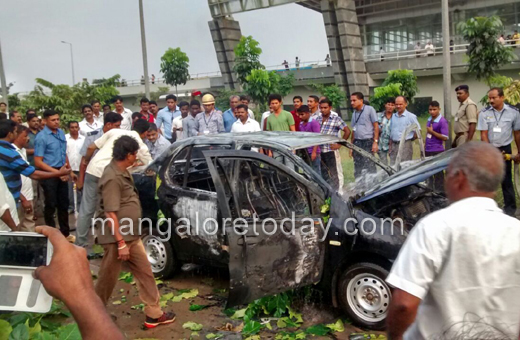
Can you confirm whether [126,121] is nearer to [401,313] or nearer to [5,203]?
[5,203]

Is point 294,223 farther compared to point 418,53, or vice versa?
point 418,53

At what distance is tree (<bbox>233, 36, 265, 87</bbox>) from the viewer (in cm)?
2272

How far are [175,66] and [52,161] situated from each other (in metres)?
27.9

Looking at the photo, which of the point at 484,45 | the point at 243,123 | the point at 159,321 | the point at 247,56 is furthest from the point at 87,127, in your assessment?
the point at 247,56

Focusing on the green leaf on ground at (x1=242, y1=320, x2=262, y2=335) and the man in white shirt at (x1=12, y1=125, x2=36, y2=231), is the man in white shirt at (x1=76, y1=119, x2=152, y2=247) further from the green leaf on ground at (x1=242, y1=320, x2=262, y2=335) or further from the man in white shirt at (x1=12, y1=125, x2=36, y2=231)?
the green leaf on ground at (x1=242, y1=320, x2=262, y2=335)

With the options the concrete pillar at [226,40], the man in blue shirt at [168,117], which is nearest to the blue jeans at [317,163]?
the man in blue shirt at [168,117]

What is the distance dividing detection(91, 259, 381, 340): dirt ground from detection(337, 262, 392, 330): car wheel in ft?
0.53

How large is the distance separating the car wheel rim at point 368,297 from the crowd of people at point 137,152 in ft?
3.57

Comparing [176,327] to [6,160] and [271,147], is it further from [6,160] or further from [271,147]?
[6,160]

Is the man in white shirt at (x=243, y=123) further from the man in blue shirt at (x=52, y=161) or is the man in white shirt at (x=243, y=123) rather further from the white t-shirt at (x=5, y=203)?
the white t-shirt at (x=5, y=203)

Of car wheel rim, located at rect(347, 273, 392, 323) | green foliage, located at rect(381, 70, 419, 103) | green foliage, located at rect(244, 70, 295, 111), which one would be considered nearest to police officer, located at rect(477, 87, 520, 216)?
car wheel rim, located at rect(347, 273, 392, 323)

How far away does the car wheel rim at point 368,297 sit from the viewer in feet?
13.7

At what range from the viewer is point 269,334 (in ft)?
14.3

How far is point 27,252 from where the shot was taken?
1.91m
